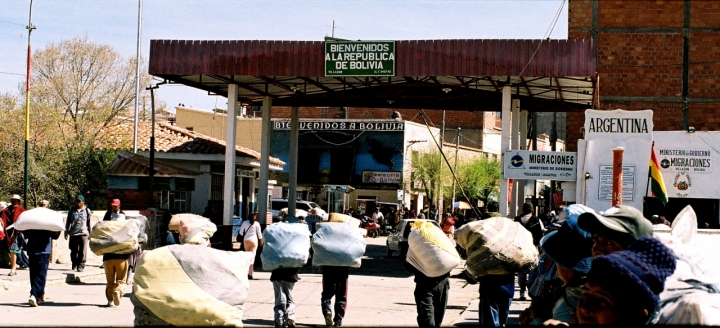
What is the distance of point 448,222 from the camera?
33.5 m

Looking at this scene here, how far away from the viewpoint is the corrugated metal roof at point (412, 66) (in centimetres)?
2508

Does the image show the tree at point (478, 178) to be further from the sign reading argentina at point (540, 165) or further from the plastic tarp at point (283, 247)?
the plastic tarp at point (283, 247)

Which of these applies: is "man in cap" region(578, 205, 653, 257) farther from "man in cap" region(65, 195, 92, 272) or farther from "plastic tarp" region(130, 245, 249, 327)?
"man in cap" region(65, 195, 92, 272)

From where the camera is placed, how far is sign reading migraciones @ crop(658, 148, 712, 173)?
75.9 feet

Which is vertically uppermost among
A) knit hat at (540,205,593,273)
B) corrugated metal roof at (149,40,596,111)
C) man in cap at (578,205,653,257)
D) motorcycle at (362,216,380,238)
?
corrugated metal roof at (149,40,596,111)

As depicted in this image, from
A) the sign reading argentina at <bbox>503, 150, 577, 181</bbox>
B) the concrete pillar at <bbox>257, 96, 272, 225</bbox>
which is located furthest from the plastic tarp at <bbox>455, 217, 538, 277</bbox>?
the concrete pillar at <bbox>257, 96, 272, 225</bbox>

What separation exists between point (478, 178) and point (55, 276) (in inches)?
1937

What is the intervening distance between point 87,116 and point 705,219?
96.7 feet

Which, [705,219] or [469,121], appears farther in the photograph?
[469,121]

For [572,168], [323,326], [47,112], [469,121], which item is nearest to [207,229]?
[323,326]

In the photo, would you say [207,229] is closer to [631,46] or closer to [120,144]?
[631,46]

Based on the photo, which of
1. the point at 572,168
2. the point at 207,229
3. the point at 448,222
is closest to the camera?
the point at 207,229

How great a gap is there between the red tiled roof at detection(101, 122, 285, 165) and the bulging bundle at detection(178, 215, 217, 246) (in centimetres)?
2576

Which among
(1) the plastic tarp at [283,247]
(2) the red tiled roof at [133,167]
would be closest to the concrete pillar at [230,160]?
(2) the red tiled roof at [133,167]
